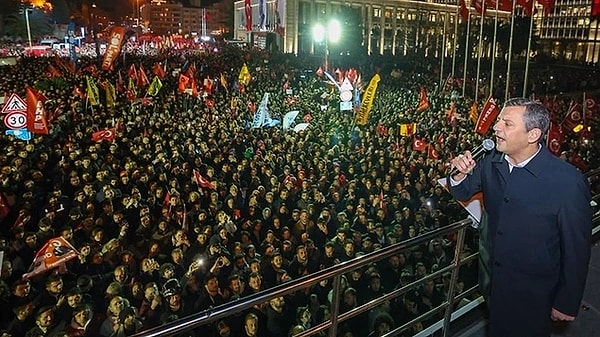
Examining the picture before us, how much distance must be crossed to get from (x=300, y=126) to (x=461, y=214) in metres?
6.54

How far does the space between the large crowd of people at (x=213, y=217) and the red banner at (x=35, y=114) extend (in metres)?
0.43

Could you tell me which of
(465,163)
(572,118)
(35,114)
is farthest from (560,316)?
(572,118)

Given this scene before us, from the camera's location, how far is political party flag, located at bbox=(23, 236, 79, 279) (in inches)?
210

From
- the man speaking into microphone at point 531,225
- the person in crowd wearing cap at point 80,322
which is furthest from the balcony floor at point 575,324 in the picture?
the person in crowd wearing cap at point 80,322

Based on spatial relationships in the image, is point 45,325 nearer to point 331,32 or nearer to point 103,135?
point 103,135

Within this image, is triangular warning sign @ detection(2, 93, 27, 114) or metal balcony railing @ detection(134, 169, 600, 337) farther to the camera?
triangular warning sign @ detection(2, 93, 27, 114)

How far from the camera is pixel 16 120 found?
421 inches

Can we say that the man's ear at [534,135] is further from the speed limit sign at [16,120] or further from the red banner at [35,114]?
the speed limit sign at [16,120]

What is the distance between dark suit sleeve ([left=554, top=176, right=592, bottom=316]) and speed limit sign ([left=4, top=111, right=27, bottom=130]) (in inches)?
437

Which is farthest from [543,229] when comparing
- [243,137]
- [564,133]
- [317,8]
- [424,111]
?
[317,8]

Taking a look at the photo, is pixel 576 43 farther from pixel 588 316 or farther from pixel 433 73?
pixel 588 316

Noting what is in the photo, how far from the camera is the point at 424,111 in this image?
1772 cm

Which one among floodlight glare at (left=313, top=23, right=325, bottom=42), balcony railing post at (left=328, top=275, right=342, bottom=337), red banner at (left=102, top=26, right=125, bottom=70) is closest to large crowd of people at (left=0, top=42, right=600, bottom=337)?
balcony railing post at (left=328, top=275, right=342, bottom=337)

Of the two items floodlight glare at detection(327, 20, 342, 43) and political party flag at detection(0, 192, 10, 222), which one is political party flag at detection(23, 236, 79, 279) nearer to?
political party flag at detection(0, 192, 10, 222)
